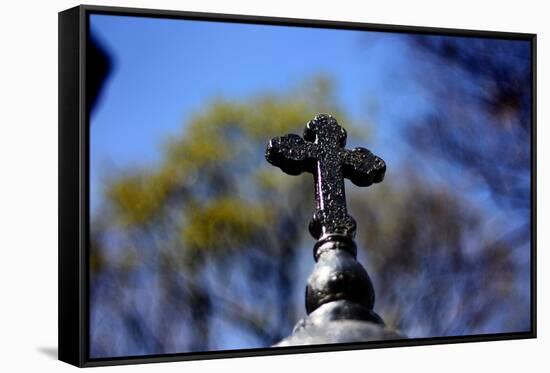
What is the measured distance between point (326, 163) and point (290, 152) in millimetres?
215

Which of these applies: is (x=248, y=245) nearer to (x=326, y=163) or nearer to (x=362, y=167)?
(x=326, y=163)

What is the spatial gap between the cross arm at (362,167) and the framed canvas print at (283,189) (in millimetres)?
12

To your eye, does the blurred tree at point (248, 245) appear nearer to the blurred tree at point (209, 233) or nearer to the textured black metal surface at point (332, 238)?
the blurred tree at point (209, 233)

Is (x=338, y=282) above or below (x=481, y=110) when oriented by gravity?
below

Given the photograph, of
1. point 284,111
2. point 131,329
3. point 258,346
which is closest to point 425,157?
point 284,111

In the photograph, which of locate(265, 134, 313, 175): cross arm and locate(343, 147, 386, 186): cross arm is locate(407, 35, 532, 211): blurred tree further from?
locate(265, 134, 313, 175): cross arm

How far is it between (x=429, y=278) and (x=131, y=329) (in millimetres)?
1974

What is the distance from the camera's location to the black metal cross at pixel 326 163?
848 centimetres

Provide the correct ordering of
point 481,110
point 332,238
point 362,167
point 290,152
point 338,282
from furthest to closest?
point 481,110
point 362,167
point 290,152
point 332,238
point 338,282

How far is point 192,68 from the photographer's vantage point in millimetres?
8492

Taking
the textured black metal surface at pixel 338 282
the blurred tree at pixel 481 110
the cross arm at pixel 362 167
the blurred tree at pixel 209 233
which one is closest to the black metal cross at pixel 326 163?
the cross arm at pixel 362 167

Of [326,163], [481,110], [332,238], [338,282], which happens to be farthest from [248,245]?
[481,110]

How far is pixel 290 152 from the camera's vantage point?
339 inches

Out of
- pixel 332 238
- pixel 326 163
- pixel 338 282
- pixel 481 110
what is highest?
pixel 481 110
